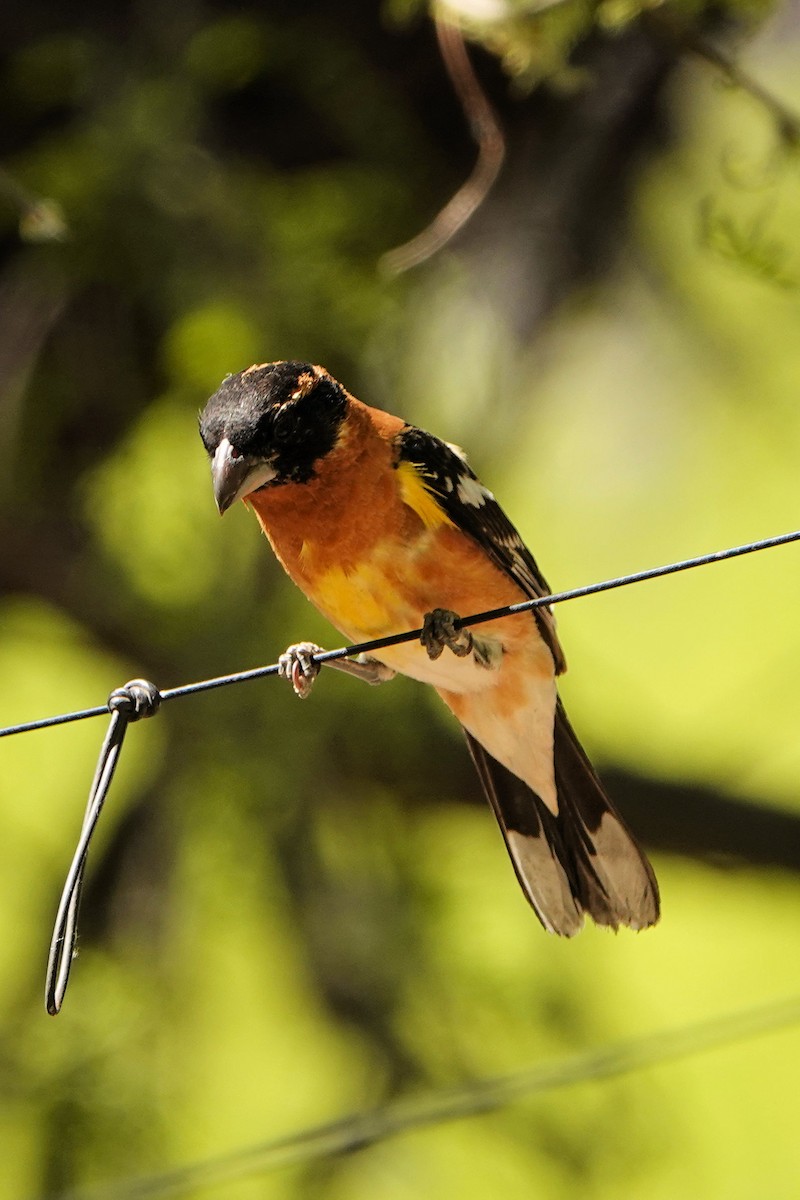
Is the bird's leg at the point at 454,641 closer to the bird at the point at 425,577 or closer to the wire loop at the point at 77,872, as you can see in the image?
the bird at the point at 425,577

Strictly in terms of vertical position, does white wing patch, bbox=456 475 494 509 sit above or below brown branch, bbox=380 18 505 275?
below

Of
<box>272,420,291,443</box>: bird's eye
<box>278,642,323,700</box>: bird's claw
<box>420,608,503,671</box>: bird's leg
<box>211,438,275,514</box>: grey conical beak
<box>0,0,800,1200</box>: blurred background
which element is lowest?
<box>278,642,323,700</box>: bird's claw

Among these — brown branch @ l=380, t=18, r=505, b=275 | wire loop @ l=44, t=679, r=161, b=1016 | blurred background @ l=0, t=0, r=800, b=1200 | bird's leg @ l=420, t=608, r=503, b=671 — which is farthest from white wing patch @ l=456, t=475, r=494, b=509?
blurred background @ l=0, t=0, r=800, b=1200

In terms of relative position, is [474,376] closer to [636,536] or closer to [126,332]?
[126,332]

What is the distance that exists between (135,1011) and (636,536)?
175 inches

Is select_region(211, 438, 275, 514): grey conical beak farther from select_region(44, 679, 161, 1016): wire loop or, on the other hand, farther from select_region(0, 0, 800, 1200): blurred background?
select_region(0, 0, 800, 1200): blurred background

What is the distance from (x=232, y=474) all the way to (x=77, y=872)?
946 mm

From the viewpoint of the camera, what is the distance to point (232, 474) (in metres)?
2.46

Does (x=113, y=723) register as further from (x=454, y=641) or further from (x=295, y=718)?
(x=295, y=718)

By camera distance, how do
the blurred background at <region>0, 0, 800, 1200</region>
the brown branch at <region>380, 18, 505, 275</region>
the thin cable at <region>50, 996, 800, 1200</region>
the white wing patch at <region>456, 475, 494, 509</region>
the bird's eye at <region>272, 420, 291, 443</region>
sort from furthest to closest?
the blurred background at <region>0, 0, 800, 1200</region>, the brown branch at <region>380, 18, 505, 275</region>, the thin cable at <region>50, 996, 800, 1200</region>, the white wing patch at <region>456, 475, 494, 509</region>, the bird's eye at <region>272, 420, 291, 443</region>

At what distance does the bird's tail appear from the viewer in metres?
2.74

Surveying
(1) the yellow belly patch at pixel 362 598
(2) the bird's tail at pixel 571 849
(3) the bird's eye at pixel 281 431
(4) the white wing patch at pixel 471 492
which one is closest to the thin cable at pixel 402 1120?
(2) the bird's tail at pixel 571 849

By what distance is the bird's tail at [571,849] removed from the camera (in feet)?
9.00

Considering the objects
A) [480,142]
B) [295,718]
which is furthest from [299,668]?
[295,718]
